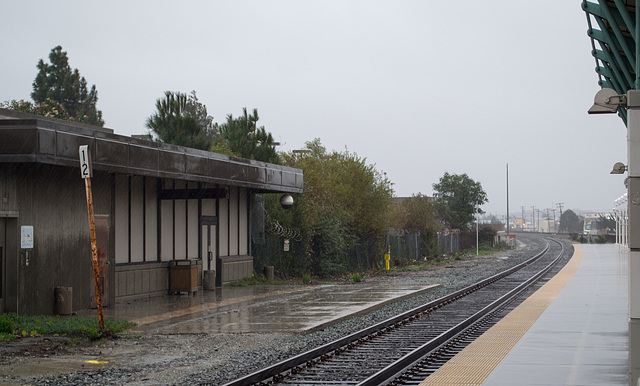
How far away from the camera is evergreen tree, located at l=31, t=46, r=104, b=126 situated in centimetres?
6688

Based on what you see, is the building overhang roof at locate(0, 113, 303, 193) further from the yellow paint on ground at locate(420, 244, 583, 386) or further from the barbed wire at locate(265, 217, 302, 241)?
the yellow paint on ground at locate(420, 244, 583, 386)

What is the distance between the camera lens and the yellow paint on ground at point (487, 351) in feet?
33.4

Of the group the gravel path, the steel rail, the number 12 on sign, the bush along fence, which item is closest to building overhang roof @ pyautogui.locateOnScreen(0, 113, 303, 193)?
the number 12 on sign

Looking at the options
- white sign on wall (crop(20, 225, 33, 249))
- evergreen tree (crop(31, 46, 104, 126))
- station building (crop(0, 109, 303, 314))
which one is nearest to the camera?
station building (crop(0, 109, 303, 314))

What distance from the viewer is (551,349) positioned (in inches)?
493

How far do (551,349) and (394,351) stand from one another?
2592 millimetres

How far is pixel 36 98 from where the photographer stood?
67062 millimetres

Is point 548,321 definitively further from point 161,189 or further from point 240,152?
point 240,152

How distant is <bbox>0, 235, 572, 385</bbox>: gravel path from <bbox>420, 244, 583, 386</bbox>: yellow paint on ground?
8.95 feet

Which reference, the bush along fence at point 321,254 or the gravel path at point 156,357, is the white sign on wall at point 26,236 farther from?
the bush along fence at point 321,254

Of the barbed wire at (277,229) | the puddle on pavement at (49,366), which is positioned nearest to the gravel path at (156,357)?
the puddle on pavement at (49,366)

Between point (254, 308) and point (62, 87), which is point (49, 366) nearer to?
point (254, 308)

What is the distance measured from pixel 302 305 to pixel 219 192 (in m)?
4.47

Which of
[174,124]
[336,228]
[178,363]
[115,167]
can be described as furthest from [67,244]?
[336,228]
